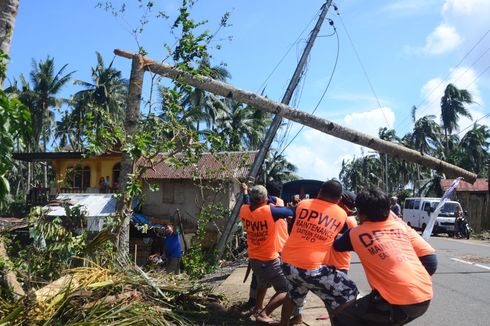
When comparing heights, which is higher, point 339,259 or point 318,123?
point 318,123

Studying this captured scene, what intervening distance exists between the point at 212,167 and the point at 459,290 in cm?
942

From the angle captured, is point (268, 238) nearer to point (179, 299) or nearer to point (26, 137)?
point (179, 299)

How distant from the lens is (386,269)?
365cm

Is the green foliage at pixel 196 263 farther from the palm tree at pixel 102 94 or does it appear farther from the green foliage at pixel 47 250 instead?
the palm tree at pixel 102 94

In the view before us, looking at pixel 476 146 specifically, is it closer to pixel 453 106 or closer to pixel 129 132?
pixel 453 106

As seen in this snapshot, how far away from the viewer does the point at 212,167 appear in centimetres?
1647

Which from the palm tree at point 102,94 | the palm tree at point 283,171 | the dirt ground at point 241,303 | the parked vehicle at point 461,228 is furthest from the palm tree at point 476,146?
the dirt ground at point 241,303

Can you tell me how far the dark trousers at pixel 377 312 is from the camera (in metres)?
3.59

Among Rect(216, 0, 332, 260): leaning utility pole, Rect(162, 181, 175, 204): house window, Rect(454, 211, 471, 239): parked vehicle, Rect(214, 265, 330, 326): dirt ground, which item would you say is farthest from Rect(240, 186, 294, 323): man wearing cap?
Rect(454, 211, 471, 239): parked vehicle

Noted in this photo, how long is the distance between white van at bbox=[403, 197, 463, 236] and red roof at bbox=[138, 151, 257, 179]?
11.0 meters

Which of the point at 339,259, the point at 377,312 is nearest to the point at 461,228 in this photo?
the point at 339,259

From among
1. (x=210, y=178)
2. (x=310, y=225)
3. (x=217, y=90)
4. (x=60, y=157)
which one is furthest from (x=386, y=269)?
(x=60, y=157)

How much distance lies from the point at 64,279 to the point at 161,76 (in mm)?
4177

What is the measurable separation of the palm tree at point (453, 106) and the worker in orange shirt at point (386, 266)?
48070mm
